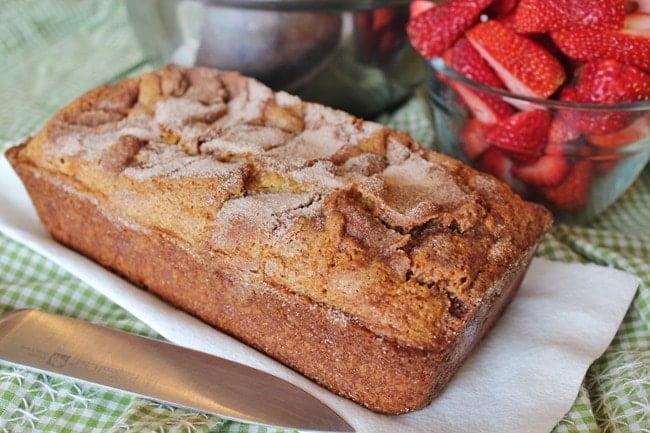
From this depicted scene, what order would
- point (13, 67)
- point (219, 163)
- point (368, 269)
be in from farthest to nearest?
point (13, 67) < point (219, 163) < point (368, 269)

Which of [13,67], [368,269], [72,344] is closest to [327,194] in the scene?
[368,269]

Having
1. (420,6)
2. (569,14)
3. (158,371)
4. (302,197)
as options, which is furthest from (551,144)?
(158,371)

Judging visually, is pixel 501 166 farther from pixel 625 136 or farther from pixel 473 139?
pixel 625 136

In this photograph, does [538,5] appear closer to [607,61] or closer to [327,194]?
[607,61]

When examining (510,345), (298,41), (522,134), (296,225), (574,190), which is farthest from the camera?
(298,41)

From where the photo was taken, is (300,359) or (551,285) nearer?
(300,359)

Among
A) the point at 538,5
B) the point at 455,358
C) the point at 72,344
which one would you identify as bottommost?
the point at 455,358

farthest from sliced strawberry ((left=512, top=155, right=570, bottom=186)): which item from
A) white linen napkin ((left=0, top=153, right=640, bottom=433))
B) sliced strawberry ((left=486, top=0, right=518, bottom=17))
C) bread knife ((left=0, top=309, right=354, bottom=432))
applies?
bread knife ((left=0, top=309, right=354, bottom=432))
